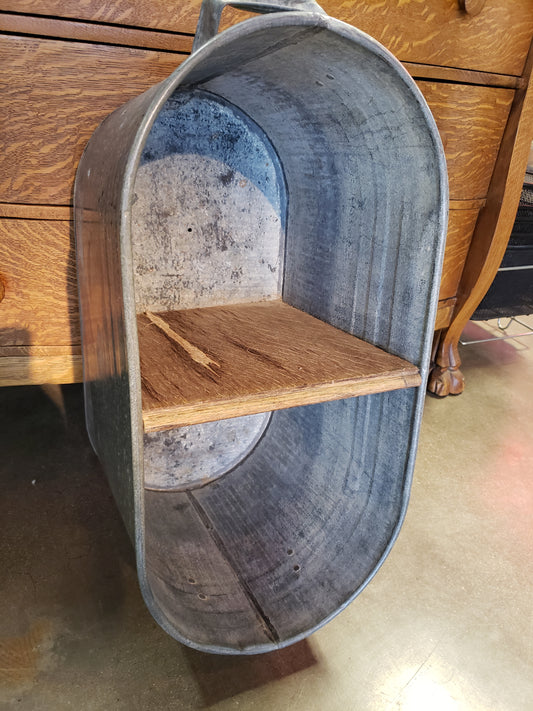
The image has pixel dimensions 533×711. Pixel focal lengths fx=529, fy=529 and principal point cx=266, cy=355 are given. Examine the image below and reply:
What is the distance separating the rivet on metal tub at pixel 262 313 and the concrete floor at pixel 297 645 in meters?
0.13

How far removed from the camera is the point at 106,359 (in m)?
0.76

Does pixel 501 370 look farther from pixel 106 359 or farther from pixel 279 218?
pixel 106 359

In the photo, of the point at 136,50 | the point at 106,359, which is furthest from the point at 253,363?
the point at 136,50

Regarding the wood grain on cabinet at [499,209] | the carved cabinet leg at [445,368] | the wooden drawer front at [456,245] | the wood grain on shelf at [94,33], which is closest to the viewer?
the wood grain on shelf at [94,33]

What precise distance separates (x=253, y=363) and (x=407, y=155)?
0.38 meters

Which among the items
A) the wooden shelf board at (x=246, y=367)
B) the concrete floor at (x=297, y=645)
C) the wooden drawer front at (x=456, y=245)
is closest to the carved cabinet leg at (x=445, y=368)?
the wooden drawer front at (x=456, y=245)

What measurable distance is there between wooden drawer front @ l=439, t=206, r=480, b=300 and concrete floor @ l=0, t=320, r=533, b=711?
0.53m

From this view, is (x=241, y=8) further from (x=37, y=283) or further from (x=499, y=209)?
(x=499, y=209)

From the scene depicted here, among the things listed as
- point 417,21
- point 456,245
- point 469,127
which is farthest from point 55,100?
point 456,245

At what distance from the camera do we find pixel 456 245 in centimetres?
148

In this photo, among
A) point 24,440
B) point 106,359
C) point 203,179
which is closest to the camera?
point 106,359

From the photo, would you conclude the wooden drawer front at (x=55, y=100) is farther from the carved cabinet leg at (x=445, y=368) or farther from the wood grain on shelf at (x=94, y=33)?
the carved cabinet leg at (x=445, y=368)

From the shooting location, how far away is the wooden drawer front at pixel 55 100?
2.85 ft

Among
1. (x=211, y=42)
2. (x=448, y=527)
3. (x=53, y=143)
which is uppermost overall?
(x=211, y=42)
